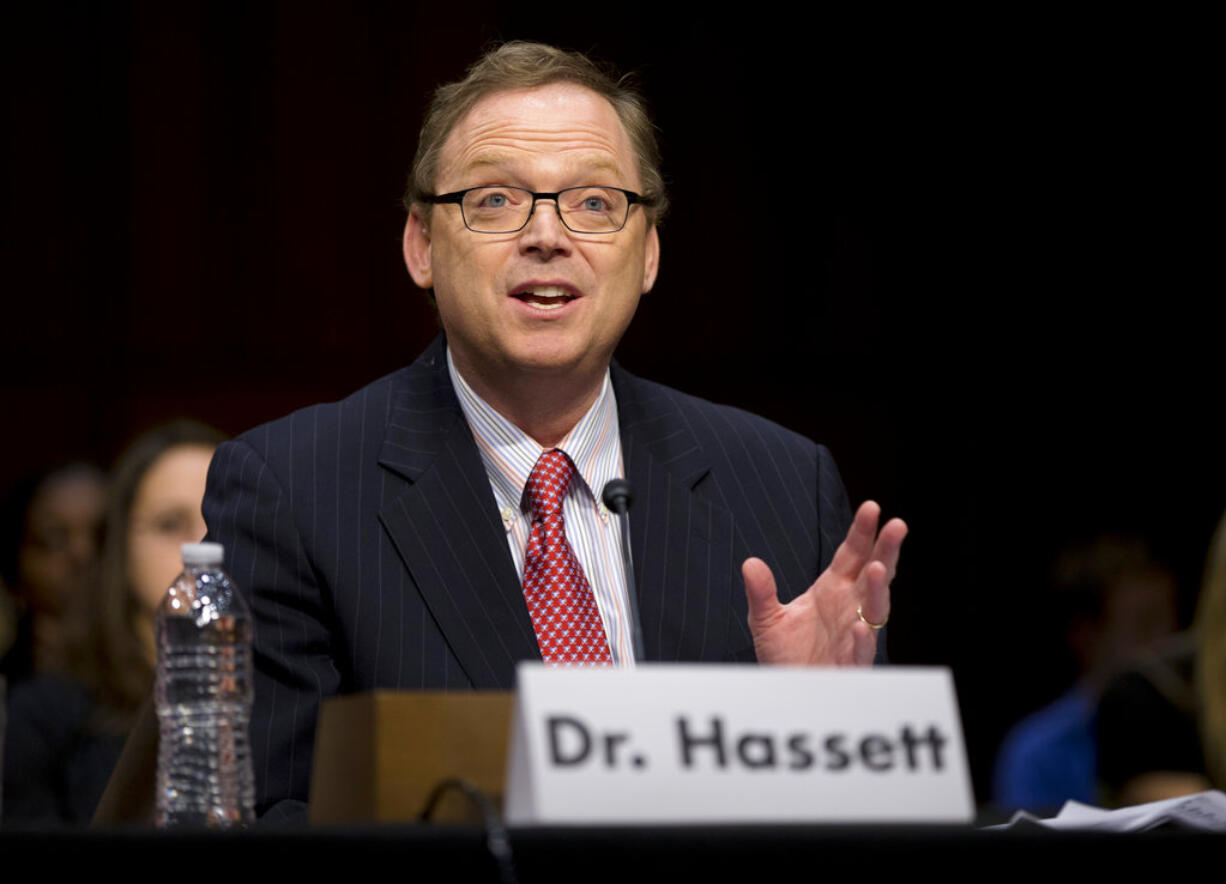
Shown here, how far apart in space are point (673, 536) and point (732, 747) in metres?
1.01

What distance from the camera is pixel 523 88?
227 centimetres

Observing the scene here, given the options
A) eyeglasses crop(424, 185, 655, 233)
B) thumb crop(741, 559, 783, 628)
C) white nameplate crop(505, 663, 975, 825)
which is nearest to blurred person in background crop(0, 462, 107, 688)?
eyeglasses crop(424, 185, 655, 233)

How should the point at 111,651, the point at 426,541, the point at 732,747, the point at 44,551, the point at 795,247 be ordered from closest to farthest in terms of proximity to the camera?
the point at 732,747
the point at 426,541
the point at 111,651
the point at 44,551
the point at 795,247

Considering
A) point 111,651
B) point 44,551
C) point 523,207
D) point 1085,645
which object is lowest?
point 1085,645

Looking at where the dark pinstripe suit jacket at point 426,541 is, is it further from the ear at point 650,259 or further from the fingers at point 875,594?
the fingers at point 875,594

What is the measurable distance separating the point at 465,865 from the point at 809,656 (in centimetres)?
75

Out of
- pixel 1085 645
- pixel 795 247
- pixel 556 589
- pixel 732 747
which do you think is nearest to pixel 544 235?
pixel 556 589

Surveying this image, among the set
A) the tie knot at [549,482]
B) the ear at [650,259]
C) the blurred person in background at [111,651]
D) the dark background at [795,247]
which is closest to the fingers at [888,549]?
the tie knot at [549,482]

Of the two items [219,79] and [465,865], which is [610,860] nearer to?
[465,865]

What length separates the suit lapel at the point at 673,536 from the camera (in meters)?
2.01

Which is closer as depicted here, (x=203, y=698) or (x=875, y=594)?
(x=203, y=698)

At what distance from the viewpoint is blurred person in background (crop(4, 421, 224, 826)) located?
286 cm

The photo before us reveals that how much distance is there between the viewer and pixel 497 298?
217cm

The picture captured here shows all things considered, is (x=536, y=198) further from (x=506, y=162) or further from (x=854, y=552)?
(x=854, y=552)
